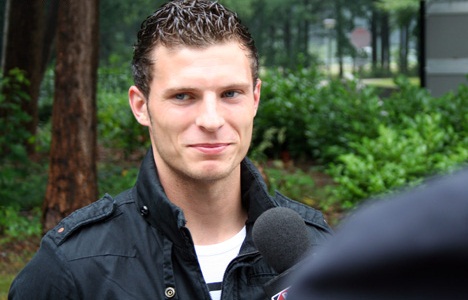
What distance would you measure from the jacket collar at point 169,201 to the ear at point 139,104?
0.09 m

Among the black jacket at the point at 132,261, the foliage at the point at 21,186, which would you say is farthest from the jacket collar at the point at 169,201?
the foliage at the point at 21,186

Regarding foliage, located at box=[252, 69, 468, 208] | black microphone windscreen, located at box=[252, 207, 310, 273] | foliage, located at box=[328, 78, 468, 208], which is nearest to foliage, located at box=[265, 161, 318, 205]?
foliage, located at box=[252, 69, 468, 208]

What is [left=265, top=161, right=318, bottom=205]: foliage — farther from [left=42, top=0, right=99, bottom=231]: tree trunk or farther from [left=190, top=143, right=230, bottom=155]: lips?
[left=190, top=143, right=230, bottom=155]: lips

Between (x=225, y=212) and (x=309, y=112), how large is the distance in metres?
10.3

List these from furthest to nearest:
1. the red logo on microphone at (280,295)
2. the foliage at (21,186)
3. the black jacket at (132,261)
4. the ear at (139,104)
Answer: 1. the foliage at (21,186)
2. the ear at (139,104)
3. the black jacket at (132,261)
4. the red logo on microphone at (280,295)

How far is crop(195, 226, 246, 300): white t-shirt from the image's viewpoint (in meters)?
2.03

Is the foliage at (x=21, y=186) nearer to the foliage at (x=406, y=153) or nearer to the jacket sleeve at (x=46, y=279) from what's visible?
the foliage at (x=406, y=153)

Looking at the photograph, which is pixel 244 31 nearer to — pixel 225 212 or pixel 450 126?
pixel 225 212

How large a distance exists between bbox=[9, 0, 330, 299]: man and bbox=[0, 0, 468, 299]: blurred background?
8.88 feet

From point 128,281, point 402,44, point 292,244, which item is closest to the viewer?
point 292,244

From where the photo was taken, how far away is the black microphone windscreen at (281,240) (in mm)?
1558

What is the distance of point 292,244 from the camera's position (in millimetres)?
1570

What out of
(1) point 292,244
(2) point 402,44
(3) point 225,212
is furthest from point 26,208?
(2) point 402,44

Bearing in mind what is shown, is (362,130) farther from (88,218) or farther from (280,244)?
(280,244)
